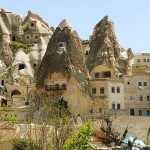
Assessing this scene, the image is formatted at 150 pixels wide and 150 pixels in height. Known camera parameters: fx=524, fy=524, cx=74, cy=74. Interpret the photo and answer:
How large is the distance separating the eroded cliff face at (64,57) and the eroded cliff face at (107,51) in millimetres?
3938

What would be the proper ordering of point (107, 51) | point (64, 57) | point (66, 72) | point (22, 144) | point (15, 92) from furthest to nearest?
point (15, 92), point (107, 51), point (64, 57), point (66, 72), point (22, 144)

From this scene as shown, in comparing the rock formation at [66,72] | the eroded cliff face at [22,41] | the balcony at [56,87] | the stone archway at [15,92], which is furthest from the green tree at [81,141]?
the eroded cliff face at [22,41]

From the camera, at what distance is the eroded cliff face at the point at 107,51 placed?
79.2 meters

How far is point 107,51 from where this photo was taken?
8031cm

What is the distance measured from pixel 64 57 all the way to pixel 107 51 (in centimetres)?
826

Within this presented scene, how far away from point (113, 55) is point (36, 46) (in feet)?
77.2

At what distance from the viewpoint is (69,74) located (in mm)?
72938

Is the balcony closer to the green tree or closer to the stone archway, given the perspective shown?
the stone archway

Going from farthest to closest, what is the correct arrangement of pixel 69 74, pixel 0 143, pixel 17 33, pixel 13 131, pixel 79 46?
pixel 17 33 → pixel 79 46 → pixel 69 74 → pixel 13 131 → pixel 0 143

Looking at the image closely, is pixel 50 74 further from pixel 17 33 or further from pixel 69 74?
pixel 17 33

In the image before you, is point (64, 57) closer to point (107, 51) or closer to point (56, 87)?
point (56, 87)

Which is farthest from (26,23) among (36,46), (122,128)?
(122,128)

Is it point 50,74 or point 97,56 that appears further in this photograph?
point 97,56

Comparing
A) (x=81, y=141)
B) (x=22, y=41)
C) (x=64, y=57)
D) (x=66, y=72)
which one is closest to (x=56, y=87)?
(x=66, y=72)
